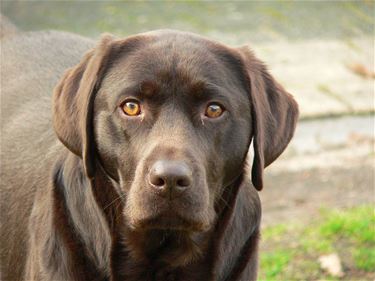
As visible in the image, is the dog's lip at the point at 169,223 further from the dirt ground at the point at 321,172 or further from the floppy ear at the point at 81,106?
the dirt ground at the point at 321,172

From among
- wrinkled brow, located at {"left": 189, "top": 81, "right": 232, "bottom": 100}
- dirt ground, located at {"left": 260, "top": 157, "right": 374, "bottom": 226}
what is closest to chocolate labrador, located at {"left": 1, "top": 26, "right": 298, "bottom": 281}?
wrinkled brow, located at {"left": 189, "top": 81, "right": 232, "bottom": 100}

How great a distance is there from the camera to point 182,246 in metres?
4.28

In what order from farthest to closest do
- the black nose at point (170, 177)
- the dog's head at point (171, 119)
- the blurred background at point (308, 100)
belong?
1. the blurred background at point (308, 100)
2. the dog's head at point (171, 119)
3. the black nose at point (170, 177)

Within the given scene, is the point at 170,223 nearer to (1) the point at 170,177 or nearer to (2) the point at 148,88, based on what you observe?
(1) the point at 170,177

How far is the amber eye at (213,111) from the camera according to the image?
4051 mm

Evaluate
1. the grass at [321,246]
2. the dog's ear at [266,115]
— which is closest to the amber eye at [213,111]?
the dog's ear at [266,115]

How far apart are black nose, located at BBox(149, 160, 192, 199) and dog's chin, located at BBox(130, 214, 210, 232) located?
141 millimetres

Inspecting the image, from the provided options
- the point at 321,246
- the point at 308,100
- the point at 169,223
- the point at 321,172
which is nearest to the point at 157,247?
the point at 169,223

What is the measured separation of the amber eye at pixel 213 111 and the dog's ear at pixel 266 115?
20 centimetres

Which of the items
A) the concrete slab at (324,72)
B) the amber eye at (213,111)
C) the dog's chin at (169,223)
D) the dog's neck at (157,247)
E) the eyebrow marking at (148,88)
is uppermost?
the eyebrow marking at (148,88)

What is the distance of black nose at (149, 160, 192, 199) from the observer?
3670 millimetres

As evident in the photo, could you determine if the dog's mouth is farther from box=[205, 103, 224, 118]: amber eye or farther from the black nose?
box=[205, 103, 224, 118]: amber eye

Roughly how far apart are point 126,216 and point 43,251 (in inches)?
19.1

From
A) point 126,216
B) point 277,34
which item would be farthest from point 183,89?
point 277,34
